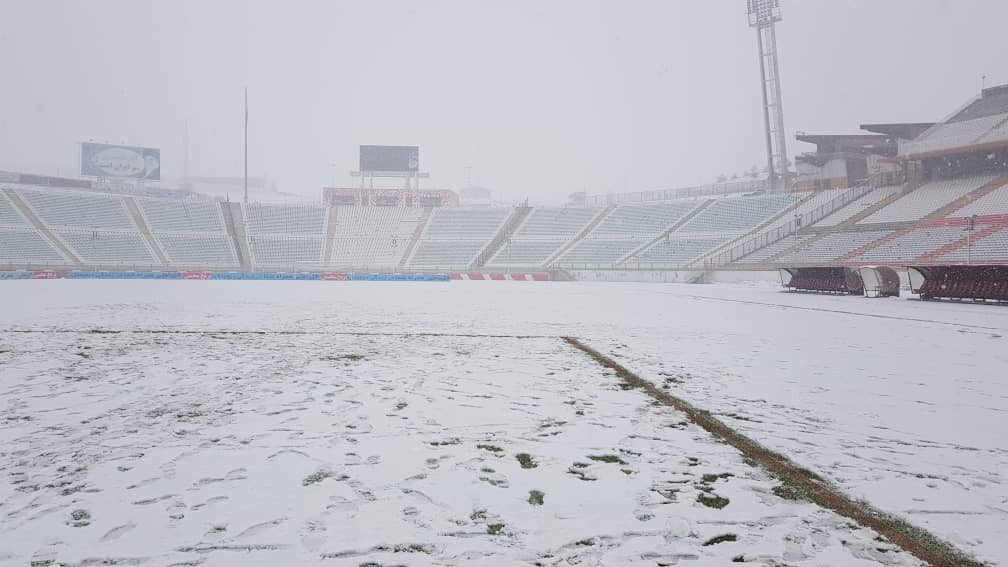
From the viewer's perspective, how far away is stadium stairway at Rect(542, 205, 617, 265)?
44434 millimetres

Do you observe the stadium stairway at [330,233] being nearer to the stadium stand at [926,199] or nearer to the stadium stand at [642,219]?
the stadium stand at [642,219]

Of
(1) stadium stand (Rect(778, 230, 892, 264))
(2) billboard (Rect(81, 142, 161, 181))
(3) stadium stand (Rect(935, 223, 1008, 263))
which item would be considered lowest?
(3) stadium stand (Rect(935, 223, 1008, 263))

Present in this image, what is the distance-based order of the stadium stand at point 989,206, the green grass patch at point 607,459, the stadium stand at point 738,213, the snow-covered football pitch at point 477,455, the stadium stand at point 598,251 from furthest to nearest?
the stadium stand at point 598,251
the stadium stand at point 738,213
the stadium stand at point 989,206
the green grass patch at point 607,459
the snow-covered football pitch at point 477,455

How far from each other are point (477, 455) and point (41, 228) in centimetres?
5202

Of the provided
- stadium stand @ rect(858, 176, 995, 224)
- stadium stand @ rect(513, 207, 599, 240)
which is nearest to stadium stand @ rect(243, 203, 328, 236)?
stadium stand @ rect(513, 207, 599, 240)

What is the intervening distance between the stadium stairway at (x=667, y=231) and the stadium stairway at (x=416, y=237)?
59.5 ft

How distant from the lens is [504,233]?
163ft

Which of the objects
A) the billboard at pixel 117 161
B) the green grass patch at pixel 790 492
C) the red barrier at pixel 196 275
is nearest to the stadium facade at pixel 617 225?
the billboard at pixel 117 161

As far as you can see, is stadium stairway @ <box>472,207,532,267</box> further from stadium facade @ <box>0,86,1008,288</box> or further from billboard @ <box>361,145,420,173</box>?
billboard @ <box>361,145,420,173</box>

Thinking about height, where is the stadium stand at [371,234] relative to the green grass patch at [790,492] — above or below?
above

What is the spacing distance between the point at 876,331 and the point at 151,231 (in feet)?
167

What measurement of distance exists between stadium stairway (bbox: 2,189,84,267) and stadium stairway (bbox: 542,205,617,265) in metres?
35.7

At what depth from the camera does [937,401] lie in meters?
3.98

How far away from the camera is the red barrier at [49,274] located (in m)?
33.5
